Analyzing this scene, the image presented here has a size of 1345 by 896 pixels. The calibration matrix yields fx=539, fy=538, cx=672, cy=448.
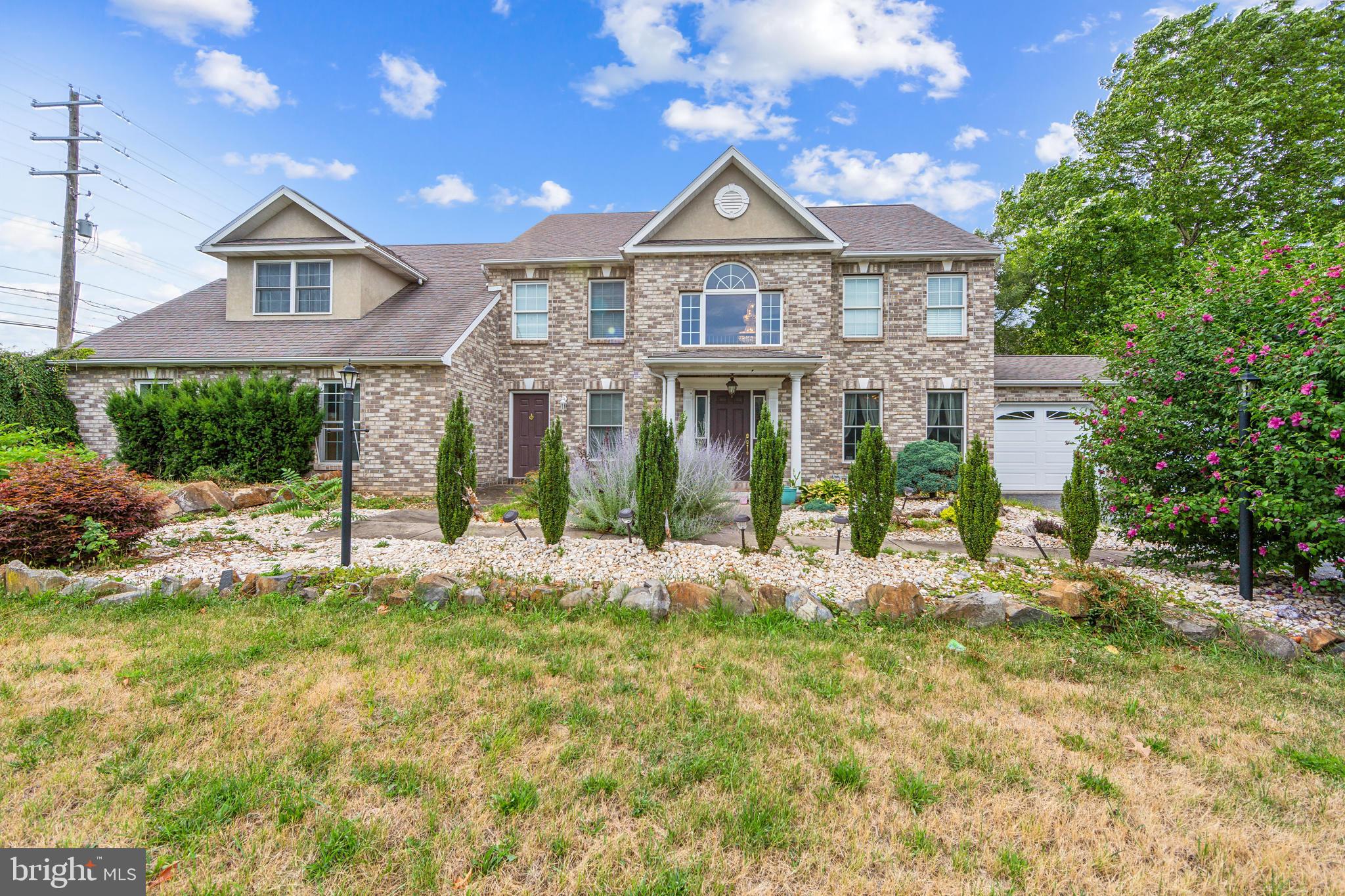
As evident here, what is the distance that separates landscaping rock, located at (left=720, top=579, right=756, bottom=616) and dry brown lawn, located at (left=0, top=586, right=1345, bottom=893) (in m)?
0.52

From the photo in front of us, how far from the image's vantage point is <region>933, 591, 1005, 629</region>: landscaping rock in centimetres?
422

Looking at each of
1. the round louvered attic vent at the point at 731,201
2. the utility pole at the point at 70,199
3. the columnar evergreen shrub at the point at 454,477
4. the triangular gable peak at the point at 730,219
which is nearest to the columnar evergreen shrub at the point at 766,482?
the columnar evergreen shrub at the point at 454,477

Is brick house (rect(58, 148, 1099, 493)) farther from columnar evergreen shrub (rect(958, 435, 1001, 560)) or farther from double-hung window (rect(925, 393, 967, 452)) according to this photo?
columnar evergreen shrub (rect(958, 435, 1001, 560))

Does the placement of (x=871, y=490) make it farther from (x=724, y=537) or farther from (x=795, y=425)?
(x=795, y=425)

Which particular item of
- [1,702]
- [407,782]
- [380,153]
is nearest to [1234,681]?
[407,782]

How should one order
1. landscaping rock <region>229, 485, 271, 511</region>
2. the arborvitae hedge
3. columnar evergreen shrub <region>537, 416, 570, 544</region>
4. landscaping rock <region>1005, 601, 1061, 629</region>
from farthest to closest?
1. the arborvitae hedge
2. landscaping rock <region>229, 485, 271, 511</region>
3. columnar evergreen shrub <region>537, 416, 570, 544</region>
4. landscaping rock <region>1005, 601, 1061, 629</region>

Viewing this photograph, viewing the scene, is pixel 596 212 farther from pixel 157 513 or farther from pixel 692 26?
pixel 157 513

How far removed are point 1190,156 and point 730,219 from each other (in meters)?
16.0

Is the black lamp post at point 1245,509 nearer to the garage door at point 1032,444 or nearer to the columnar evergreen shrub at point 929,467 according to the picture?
the columnar evergreen shrub at point 929,467

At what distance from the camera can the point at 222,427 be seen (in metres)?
10.7

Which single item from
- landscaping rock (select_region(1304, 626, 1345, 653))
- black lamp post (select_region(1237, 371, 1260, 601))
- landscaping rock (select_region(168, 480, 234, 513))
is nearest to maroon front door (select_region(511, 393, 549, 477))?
landscaping rock (select_region(168, 480, 234, 513))

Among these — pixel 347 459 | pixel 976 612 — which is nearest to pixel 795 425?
pixel 976 612

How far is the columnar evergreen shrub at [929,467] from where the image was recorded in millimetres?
10977

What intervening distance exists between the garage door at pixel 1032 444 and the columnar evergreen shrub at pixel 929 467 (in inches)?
119
